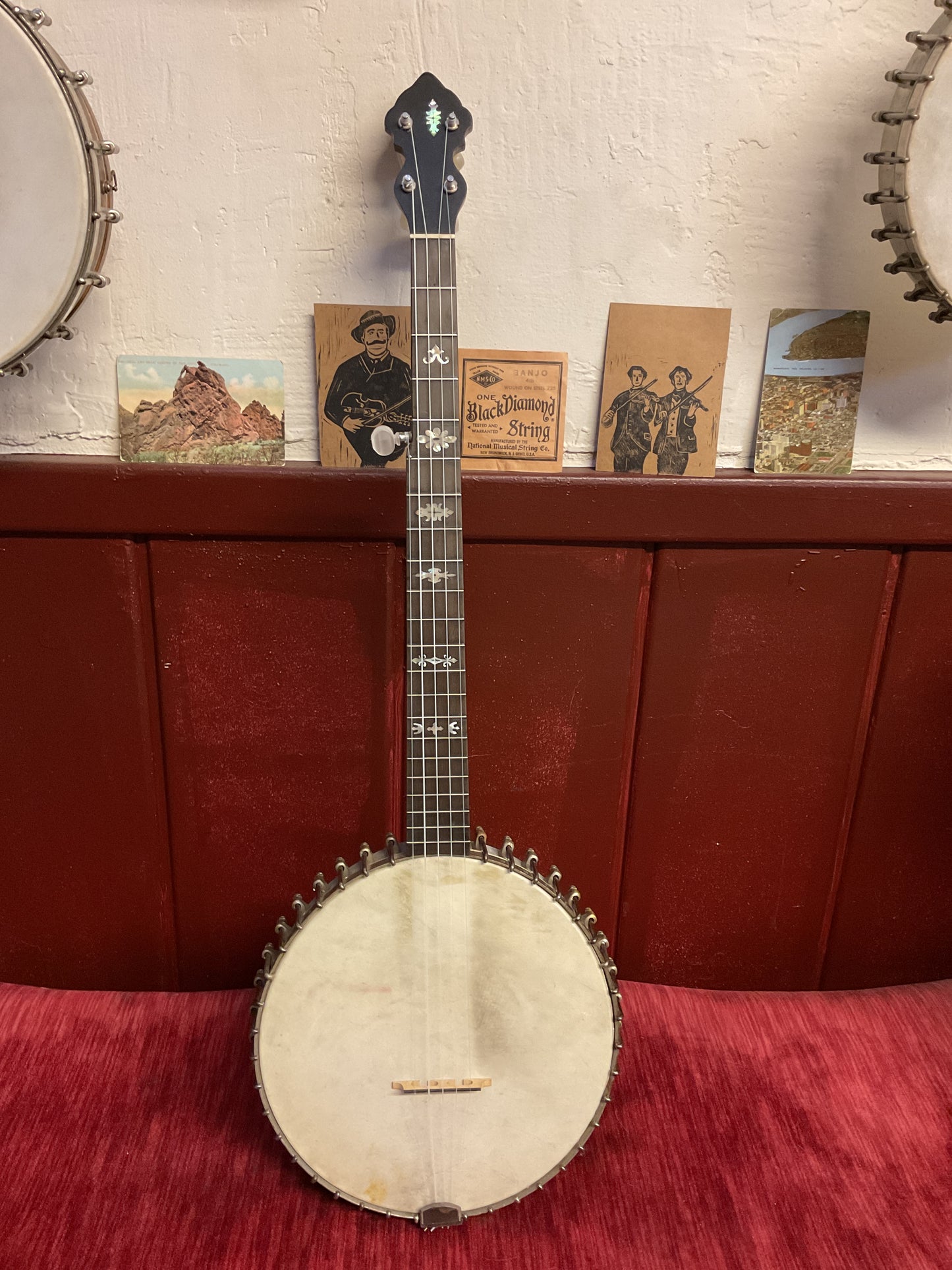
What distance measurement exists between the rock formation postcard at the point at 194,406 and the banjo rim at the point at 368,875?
0.56 metres

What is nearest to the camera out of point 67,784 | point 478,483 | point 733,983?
point 478,483

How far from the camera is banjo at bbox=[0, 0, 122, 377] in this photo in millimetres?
895

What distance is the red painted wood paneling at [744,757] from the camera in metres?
1.22

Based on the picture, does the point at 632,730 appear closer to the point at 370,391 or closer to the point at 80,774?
the point at 370,391

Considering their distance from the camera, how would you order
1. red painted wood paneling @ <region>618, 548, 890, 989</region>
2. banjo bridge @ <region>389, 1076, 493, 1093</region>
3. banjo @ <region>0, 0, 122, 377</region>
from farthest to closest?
red painted wood paneling @ <region>618, 548, 890, 989</region> → banjo bridge @ <region>389, 1076, 493, 1093</region> → banjo @ <region>0, 0, 122, 377</region>

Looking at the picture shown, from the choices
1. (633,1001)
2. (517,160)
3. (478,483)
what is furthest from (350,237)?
(633,1001)

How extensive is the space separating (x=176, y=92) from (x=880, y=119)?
826 millimetres

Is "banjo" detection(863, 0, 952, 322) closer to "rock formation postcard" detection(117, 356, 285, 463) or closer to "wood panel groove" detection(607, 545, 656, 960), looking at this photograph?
"wood panel groove" detection(607, 545, 656, 960)

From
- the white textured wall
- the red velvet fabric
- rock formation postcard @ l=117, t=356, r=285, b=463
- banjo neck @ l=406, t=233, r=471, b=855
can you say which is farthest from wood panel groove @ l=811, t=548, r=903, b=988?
rock formation postcard @ l=117, t=356, r=285, b=463

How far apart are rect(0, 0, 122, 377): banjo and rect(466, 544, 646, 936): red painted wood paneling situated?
58cm

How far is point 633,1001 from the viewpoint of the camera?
1343mm

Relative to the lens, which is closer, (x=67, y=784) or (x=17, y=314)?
(x=17, y=314)

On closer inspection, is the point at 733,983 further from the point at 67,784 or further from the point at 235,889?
the point at 67,784

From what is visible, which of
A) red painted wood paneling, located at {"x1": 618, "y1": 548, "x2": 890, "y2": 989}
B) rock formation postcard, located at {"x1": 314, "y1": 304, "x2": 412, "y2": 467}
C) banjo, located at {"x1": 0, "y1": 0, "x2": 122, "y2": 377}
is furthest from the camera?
red painted wood paneling, located at {"x1": 618, "y1": 548, "x2": 890, "y2": 989}
